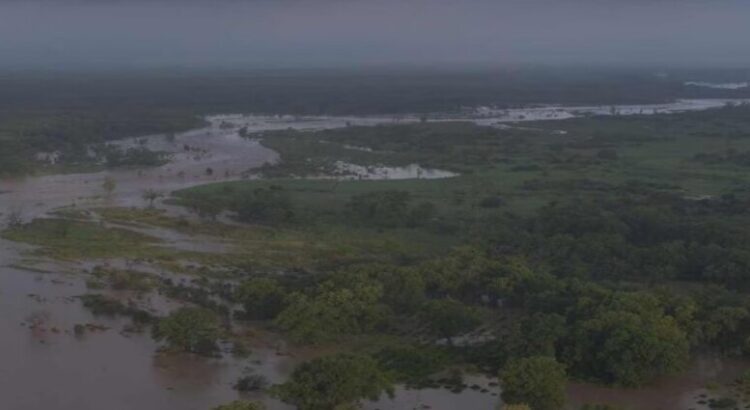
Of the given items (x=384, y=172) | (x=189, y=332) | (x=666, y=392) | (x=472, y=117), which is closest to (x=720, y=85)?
(x=472, y=117)

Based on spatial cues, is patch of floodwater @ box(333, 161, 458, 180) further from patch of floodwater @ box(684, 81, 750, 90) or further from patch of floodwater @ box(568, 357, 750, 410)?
patch of floodwater @ box(684, 81, 750, 90)

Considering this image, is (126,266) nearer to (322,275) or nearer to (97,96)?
(322,275)

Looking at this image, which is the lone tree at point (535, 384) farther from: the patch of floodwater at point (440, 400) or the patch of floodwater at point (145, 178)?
the patch of floodwater at point (145, 178)

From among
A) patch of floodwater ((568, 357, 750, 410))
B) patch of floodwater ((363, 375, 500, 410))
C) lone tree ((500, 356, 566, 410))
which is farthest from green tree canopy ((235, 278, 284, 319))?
patch of floodwater ((568, 357, 750, 410))

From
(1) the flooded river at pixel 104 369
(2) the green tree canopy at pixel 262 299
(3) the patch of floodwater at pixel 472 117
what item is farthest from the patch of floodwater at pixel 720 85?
(1) the flooded river at pixel 104 369

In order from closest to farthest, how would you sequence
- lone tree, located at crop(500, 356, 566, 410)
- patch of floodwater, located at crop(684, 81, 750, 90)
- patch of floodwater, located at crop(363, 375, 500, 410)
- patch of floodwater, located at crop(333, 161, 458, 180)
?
1. lone tree, located at crop(500, 356, 566, 410)
2. patch of floodwater, located at crop(363, 375, 500, 410)
3. patch of floodwater, located at crop(333, 161, 458, 180)
4. patch of floodwater, located at crop(684, 81, 750, 90)

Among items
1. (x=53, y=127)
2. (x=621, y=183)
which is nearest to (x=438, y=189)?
(x=621, y=183)

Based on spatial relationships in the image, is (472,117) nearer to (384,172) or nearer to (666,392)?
(384,172)
